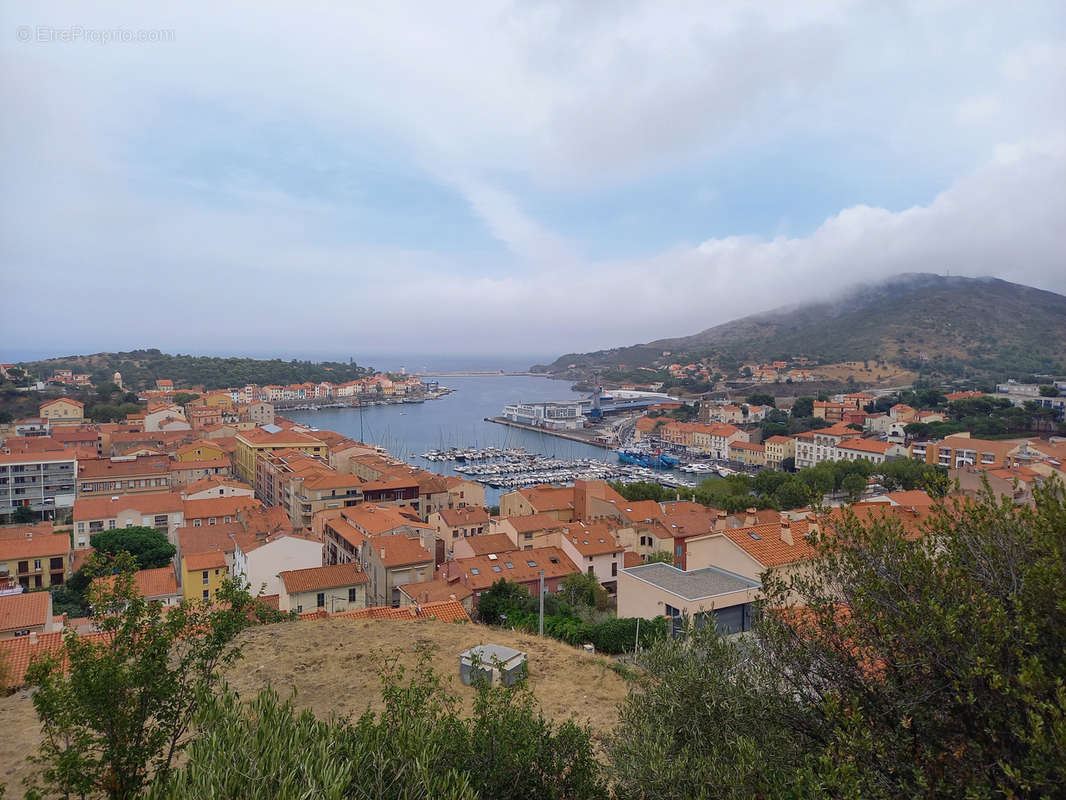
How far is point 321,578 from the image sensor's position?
1269cm

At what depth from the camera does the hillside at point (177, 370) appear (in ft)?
225

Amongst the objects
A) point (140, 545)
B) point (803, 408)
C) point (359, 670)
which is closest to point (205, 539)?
point (140, 545)

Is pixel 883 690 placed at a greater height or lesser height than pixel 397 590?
greater

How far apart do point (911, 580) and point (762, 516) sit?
1472cm

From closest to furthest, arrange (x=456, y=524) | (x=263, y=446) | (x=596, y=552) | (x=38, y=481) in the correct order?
(x=596, y=552)
(x=456, y=524)
(x=38, y=481)
(x=263, y=446)

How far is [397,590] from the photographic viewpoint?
13781mm

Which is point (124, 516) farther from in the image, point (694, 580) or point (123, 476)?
point (694, 580)

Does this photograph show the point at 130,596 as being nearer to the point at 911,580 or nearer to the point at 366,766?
the point at 366,766

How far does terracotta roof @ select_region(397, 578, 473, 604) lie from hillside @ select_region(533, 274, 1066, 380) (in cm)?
7480

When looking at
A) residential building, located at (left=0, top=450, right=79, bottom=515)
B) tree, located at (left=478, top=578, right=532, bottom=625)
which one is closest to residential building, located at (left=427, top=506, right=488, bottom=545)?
tree, located at (left=478, top=578, right=532, bottom=625)

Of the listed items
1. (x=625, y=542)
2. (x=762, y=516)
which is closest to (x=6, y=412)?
(x=625, y=542)

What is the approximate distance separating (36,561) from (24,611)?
7.08 meters

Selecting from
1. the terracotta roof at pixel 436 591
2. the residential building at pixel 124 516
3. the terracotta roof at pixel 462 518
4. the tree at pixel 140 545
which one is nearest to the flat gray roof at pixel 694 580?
the terracotta roof at pixel 436 591

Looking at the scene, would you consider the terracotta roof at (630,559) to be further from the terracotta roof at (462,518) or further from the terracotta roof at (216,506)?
the terracotta roof at (216,506)
